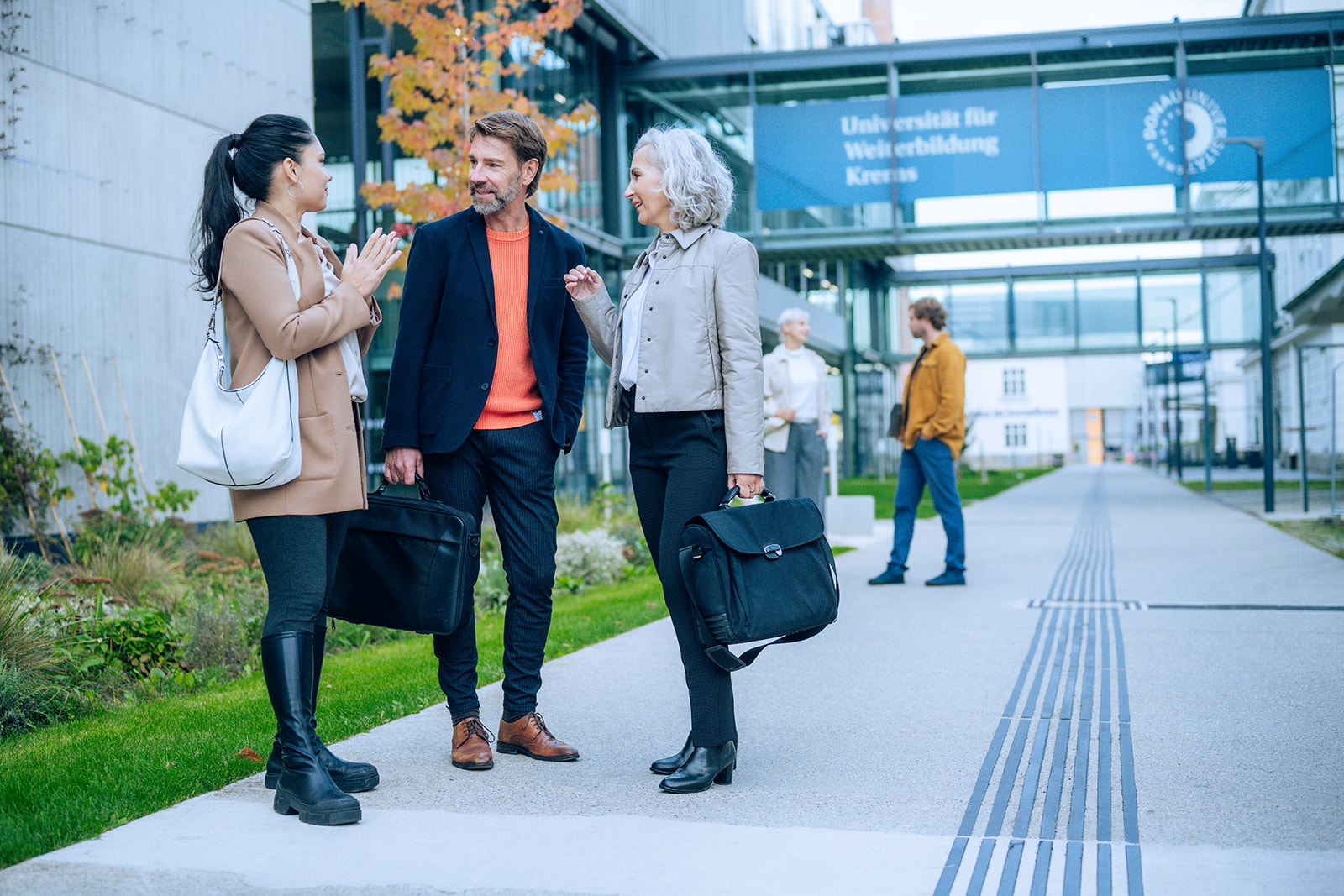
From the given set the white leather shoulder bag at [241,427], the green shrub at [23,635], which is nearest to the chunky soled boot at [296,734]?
the white leather shoulder bag at [241,427]

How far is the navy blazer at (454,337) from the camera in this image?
4016 millimetres

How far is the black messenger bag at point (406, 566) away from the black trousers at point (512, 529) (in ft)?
0.74

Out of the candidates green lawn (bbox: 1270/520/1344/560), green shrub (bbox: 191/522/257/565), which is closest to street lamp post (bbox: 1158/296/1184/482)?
green lawn (bbox: 1270/520/1344/560)

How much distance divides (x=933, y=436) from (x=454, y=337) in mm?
5722

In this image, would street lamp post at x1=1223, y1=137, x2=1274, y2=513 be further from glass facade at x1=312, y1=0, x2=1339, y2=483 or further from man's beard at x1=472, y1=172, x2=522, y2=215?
man's beard at x1=472, y1=172, x2=522, y2=215

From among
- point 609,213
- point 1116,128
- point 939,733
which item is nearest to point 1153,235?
point 1116,128

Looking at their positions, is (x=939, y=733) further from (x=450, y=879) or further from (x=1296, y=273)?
(x=1296, y=273)

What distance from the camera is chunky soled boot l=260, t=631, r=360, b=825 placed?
11.1 ft

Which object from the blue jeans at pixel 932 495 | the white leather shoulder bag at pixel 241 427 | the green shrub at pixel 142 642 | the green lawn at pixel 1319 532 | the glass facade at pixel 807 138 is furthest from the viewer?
the glass facade at pixel 807 138

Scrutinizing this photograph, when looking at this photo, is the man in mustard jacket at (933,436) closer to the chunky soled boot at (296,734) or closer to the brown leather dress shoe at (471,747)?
the brown leather dress shoe at (471,747)

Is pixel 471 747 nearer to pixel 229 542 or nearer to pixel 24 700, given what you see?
pixel 24 700

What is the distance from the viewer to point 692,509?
385cm

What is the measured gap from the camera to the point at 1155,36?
65.9 ft

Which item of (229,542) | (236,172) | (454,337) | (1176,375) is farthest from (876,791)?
(1176,375)
